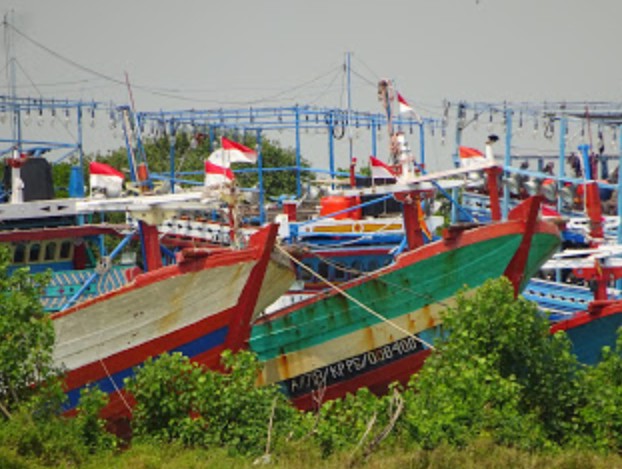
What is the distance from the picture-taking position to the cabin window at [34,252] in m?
27.0

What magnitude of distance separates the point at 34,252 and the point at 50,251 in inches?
13.9

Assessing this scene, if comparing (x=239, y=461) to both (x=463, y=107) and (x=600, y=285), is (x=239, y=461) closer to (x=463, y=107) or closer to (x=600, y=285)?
(x=600, y=285)

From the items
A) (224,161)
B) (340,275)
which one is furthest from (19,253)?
(340,275)

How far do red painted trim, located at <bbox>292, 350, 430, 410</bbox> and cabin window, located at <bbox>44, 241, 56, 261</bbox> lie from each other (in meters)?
6.98

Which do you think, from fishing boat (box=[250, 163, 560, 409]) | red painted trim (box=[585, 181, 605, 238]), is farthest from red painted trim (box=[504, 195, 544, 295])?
red painted trim (box=[585, 181, 605, 238])

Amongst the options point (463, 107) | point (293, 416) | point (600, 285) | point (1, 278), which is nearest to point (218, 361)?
point (293, 416)

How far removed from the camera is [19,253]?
88.1ft

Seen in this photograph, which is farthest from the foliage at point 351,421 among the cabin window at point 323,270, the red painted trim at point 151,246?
the cabin window at point 323,270

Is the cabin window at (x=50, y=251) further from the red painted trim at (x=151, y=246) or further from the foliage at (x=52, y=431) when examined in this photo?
the foliage at (x=52, y=431)

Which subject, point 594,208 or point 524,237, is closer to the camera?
point 524,237

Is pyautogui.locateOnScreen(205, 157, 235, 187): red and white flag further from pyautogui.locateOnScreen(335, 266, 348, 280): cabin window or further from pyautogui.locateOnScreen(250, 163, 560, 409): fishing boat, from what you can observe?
pyautogui.locateOnScreen(335, 266, 348, 280): cabin window

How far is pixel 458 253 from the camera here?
22.6 metres

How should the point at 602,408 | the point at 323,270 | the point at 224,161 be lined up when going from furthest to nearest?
1. the point at 323,270
2. the point at 224,161
3. the point at 602,408

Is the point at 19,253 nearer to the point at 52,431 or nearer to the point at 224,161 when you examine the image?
the point at 224,161
